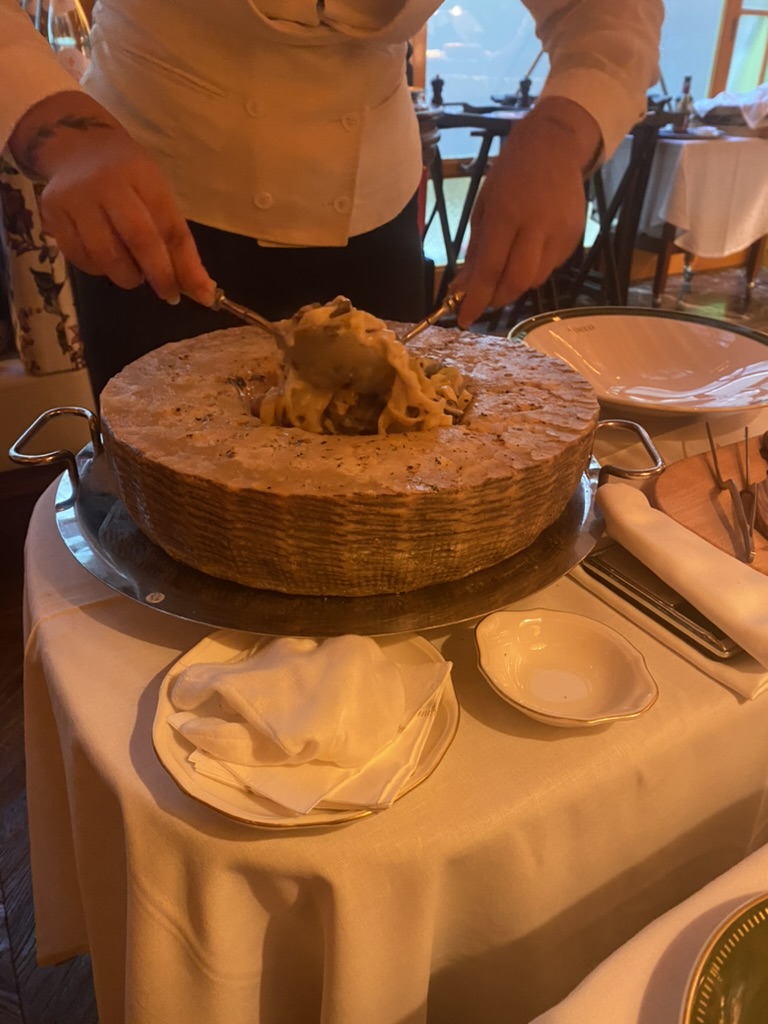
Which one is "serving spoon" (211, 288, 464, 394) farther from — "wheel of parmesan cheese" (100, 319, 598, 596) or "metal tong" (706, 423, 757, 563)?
"metal tong" (706, 423, 757, 563)

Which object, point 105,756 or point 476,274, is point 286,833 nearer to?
point 105,756

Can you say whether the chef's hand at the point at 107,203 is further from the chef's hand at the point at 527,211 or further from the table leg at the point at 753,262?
the table leg at the point at 753,262

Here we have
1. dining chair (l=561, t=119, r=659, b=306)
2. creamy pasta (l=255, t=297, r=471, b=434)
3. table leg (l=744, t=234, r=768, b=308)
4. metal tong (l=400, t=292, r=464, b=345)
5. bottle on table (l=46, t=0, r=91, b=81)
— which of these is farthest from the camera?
table leg (l=744, t=234, r=768, b=308)

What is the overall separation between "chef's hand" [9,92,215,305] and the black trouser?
20cm

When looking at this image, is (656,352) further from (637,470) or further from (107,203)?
(107,203)

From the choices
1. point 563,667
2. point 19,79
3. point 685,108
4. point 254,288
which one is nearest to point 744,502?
point 563,667

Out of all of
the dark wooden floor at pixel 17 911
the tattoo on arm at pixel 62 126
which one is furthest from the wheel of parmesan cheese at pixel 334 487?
the dark wooden floor at pixel 17 911

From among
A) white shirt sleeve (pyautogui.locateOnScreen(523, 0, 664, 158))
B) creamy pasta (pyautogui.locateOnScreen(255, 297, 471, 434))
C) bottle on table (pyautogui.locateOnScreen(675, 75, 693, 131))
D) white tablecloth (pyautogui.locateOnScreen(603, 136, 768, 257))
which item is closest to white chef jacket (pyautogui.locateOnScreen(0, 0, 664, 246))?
white shirt sleeve (pyautogui.locateOnScreen(523, 0, 664, 158))

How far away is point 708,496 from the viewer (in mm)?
739

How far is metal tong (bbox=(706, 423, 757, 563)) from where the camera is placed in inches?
26.2

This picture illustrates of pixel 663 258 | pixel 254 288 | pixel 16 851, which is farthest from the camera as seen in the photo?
pixel 663 258

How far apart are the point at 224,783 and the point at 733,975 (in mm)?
271

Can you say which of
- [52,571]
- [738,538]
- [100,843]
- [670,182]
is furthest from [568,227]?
[670,182]

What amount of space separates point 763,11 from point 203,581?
5519 mm
